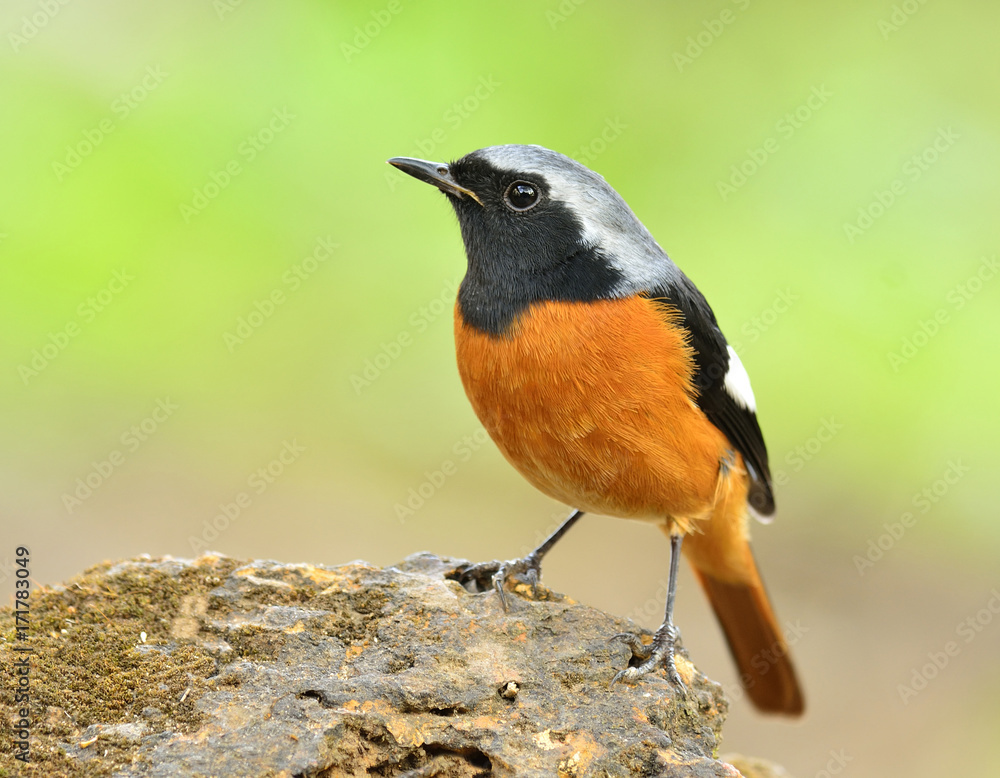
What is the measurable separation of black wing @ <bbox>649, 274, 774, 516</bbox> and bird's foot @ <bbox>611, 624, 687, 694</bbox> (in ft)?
3.91

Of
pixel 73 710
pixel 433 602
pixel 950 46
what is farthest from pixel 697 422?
pixel 950 46

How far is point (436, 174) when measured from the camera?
4750mm

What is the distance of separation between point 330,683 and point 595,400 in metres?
1.68

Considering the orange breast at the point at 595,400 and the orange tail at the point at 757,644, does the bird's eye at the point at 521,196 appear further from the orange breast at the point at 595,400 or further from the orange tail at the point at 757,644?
the orange tail at the point at 757,644

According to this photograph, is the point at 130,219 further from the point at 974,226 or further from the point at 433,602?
the point at 974,226

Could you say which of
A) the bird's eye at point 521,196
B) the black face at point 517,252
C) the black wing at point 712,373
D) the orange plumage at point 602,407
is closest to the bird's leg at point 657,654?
the orange plumage at point 602,407

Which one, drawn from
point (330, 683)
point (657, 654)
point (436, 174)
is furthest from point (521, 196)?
point (330, 683)

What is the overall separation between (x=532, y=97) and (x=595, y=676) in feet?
22.4

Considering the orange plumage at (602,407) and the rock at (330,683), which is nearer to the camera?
the rock at (330,683)

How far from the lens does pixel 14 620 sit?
12.2ft

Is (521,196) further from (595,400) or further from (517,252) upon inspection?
(595,400)

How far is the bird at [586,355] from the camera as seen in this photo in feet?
14.0

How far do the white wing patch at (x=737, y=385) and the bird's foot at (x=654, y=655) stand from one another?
142 cm

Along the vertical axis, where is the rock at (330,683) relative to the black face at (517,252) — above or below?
below
